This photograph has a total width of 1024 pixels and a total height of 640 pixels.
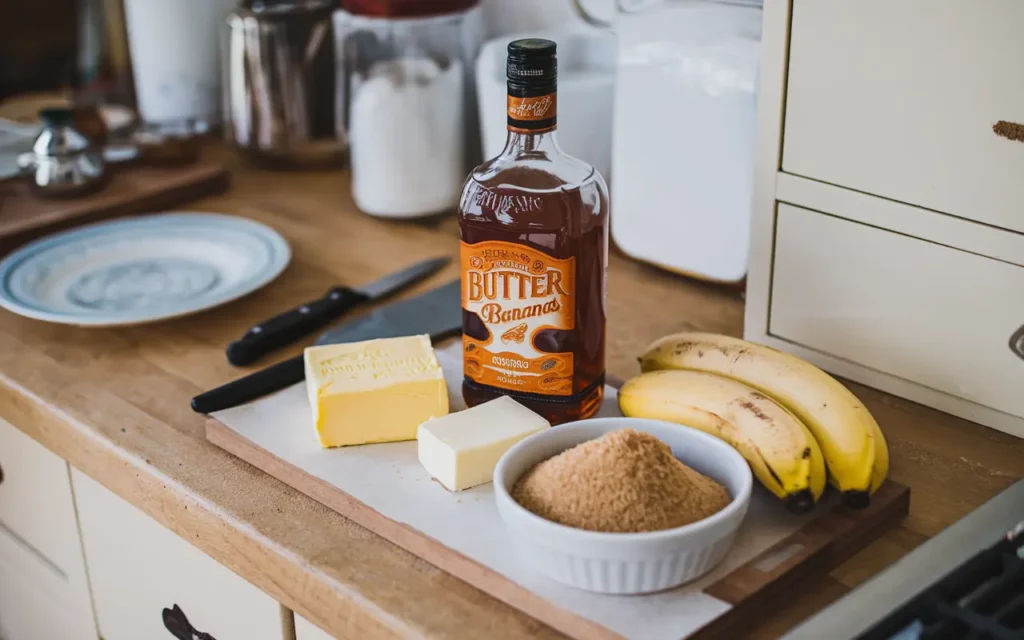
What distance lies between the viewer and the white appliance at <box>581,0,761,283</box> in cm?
100

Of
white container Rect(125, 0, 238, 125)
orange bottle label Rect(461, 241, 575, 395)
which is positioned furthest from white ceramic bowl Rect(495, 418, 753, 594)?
white container Rect(125, 0, 238, 125)

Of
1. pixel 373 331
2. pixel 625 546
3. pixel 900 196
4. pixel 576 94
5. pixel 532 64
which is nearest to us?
pixel 625 546

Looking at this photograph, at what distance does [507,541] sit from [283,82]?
0.86 m

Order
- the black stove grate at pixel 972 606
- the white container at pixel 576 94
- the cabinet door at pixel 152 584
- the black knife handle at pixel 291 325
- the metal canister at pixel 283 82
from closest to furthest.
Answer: the black stove grate at pixel 972 606, the cabinet door at pixel 152 584, the black knife handle at pixel 291 325, the white container at pixel 576 94, the metal canister at pixel 283 82

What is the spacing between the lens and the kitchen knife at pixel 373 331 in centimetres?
88

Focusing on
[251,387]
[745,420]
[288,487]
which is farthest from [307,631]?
[745,420]

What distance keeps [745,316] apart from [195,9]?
889 mm

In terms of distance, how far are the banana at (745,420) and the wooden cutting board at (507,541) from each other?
0.03 metres

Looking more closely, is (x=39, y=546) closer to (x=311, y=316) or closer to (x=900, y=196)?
(x=311, y=316)

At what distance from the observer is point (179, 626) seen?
901mm

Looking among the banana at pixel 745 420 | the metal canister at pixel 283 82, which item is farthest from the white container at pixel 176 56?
the banana at pixel 745 420

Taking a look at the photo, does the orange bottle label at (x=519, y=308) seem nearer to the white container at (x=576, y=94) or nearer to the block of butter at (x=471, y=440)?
the block of butter at (x=471, y=440)

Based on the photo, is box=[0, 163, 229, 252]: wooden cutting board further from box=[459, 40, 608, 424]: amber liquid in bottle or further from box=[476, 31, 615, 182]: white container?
box=[459, 40, 608, 424]: amber liquid in bottle

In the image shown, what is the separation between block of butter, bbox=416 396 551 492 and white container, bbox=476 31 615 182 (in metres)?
0.44
